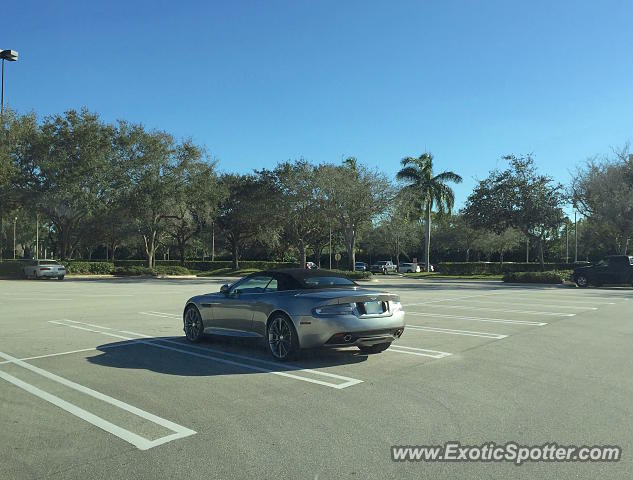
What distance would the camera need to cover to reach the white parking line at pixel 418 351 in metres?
8.95

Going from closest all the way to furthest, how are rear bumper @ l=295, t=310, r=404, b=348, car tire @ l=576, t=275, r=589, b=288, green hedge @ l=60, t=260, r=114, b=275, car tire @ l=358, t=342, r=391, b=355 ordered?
rear bumper @ l=295, t=310, r=404, b=348 → car tire @ l=358, t=342, r=391, b=355 → car tire @ l=576, t=275, r=589, b=288 → green hedge @ l=60, t=260, r=114, b=275

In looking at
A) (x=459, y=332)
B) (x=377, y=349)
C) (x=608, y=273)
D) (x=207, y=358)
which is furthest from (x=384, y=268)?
(x=207, y=358)

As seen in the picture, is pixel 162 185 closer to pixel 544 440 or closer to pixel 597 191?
pixel 597 191

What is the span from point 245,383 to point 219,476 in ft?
9.57

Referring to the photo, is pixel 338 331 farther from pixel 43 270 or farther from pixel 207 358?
pixel 43 270

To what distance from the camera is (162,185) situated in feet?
141

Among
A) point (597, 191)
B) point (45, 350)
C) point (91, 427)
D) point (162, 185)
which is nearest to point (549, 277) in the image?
point (597, 191)

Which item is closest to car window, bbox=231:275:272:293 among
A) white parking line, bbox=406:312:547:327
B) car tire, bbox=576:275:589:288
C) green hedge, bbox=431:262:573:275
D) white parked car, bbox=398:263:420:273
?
white parking line, bbox=406:312:547:327

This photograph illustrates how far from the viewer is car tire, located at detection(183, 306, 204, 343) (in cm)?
1019

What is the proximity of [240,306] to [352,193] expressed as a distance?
29.5 m

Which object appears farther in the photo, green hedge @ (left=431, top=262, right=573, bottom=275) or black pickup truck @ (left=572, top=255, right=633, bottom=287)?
green hedge @ (left=431, top=262, right=573, bottom=275)

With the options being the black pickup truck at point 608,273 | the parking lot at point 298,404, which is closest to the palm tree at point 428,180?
the black pickup truck at point 608,273

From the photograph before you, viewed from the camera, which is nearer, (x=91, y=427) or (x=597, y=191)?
(x=91, y=427)

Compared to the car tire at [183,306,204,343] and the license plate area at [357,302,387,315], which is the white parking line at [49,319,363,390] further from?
the license plate area at [357,302,387,315]
